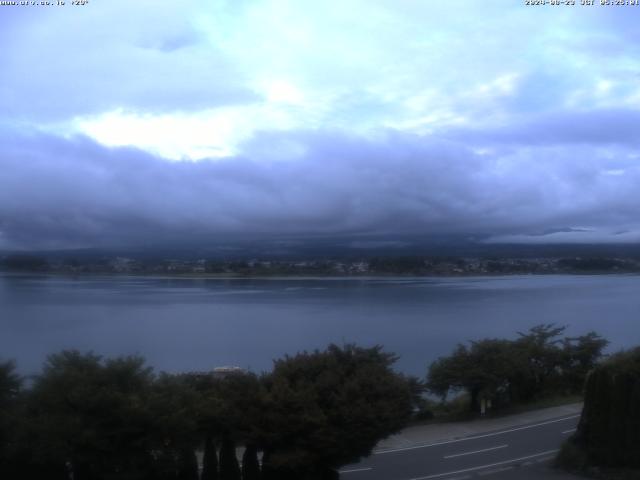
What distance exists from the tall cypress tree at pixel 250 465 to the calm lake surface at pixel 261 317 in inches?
580

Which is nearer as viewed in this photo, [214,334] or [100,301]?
[214,334]

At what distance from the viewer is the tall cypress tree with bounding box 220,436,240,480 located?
43.8 ft

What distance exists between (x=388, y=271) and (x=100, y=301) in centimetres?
3536

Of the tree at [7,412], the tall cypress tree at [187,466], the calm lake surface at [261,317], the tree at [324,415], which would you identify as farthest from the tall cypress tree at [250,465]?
the calm lake surface at [261,317]

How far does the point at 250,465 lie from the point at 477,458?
6.22 m

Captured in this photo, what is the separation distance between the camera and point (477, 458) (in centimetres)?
1728

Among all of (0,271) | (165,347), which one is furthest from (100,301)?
(165,347)

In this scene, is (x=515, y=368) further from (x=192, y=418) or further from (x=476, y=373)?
(x=192, y=418)

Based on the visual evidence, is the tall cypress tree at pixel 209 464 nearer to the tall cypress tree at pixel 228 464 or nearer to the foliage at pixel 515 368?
the tall cypress tree at pixel 228 464

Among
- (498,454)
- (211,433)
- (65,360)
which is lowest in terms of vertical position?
(498,454)

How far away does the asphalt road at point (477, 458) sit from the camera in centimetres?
1565

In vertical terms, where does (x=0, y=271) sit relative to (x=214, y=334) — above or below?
above

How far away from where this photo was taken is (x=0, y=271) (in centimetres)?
4106

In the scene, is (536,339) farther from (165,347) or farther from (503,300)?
(503,300)
